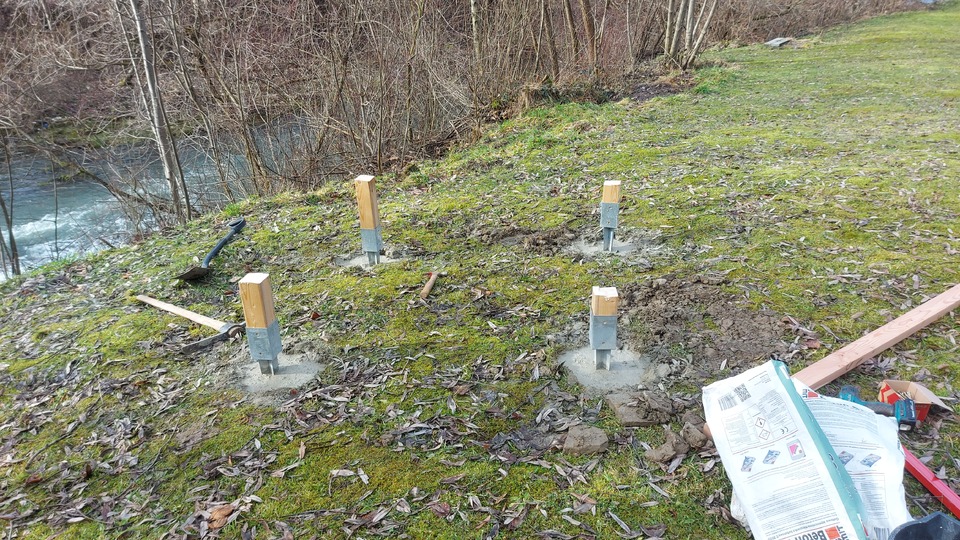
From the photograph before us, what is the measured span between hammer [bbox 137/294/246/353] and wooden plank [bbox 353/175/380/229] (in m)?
1.24

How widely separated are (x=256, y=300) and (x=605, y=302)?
1.87 metres

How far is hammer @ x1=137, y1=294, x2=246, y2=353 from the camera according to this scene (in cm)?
371

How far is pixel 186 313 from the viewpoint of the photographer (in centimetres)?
415

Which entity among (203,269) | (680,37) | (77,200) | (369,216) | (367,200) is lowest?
(77,200)

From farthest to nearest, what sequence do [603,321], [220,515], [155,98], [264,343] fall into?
[155,98] < [264,343] < [603,321] < [220,515]

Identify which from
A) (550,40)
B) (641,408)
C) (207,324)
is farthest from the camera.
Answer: (550,40)

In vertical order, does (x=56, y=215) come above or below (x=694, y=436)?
below

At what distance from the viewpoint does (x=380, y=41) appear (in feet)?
27.7

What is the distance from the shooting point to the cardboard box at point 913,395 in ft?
8.86

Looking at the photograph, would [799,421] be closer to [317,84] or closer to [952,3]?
[317,84]

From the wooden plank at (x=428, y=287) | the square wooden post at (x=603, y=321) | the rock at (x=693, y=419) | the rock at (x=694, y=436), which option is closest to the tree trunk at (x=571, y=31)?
the wooden plank at (x=428, y=287)

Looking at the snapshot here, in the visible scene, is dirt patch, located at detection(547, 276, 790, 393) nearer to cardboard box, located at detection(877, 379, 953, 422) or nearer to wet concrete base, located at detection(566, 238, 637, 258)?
cardboard box, located at detection(877, 379, 953, 422)

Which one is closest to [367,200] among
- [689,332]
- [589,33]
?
[689,332]

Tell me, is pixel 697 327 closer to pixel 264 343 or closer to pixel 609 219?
pixel 609 219
